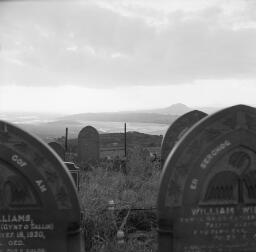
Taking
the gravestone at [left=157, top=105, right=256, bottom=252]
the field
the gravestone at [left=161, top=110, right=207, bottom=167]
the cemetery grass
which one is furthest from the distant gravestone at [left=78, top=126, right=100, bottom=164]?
the gravestone at [left=157, top=105, right=256, bottom=252]

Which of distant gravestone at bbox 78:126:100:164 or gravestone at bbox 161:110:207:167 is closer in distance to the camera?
gravestone at bbox 161:110:207:167

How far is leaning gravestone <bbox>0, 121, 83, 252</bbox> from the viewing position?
3670mm

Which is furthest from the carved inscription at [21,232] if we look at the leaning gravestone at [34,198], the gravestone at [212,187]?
the gravestone at [212,187]

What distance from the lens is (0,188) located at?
146 inches

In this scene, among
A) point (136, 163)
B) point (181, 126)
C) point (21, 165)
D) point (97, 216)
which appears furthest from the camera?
point (136, 163)

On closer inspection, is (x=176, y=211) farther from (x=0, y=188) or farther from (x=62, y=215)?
(x=0, y=188)

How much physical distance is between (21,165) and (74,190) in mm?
441

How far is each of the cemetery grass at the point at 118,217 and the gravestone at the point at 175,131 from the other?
2.51ft

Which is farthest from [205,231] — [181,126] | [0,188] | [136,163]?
[136,163]

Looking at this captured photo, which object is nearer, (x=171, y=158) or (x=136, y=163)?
(x=171, y=158)

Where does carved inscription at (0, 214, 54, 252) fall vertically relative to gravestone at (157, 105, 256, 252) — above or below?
below

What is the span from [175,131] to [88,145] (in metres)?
6.64

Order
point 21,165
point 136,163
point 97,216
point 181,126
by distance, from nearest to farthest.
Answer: point 21,165
point 97,216
point 181,126
point 136,163

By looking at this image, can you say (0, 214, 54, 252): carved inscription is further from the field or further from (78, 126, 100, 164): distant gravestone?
(78, 126, 100, 164): distant gravestone
